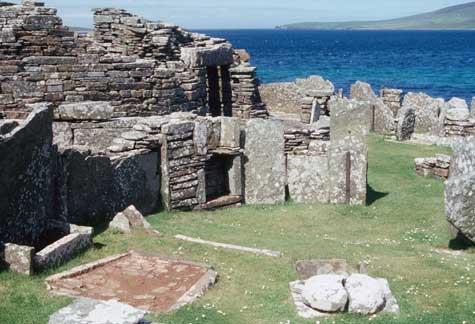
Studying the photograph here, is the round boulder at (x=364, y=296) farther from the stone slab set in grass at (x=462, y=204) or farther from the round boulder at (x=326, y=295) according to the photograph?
the stone slab set in grass at (x=462, y=204)

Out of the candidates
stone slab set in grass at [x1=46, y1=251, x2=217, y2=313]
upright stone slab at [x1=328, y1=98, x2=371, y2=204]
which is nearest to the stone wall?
upright stone slab at [x1=328, y1=98, x2=371, y2=204]

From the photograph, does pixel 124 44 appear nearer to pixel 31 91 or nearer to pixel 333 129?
pixel 31 91

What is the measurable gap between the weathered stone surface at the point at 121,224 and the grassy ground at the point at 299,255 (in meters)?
0.22

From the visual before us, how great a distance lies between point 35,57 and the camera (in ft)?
52.4

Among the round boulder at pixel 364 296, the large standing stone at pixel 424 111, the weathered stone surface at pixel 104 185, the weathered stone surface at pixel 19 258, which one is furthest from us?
the large standing stone at pixel 424 111

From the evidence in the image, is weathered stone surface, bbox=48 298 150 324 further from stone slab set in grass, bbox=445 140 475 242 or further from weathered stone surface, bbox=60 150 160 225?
stone slab set in grass, bbox=445 140 475 242

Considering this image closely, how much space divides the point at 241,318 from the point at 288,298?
2.83ft

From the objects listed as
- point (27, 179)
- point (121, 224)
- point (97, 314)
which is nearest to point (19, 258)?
point (27, 179)

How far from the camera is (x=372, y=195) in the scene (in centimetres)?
1619

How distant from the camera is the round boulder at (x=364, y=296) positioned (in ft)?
27.2

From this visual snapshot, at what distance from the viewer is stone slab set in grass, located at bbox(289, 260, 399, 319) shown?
8305 mm

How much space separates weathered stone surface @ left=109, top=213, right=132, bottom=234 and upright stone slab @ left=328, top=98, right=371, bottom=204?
5.26m

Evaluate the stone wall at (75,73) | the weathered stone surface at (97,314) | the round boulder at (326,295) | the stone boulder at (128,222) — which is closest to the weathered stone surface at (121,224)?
the stone boulder at (128,222)

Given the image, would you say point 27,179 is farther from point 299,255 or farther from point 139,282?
point 299,255
